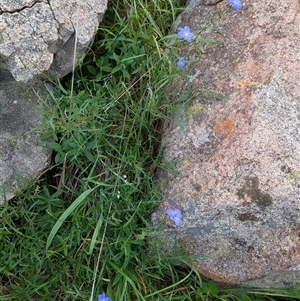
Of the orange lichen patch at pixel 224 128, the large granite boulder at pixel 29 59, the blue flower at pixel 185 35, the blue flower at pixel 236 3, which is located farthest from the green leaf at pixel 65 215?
the blue flower at pixel 236 3

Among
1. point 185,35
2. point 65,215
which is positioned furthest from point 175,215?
point 185,35

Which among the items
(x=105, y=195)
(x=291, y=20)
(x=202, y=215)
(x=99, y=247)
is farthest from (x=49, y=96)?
(x=291, y=20)

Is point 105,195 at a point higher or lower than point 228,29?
lower

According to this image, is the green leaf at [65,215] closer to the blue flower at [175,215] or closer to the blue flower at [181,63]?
the blue flower at [175,215]

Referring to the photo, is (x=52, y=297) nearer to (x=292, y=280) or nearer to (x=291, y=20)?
(x=292, y=280)

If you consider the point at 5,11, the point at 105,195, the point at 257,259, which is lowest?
the point at 257,259

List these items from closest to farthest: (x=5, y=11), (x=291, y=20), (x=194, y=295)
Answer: (x=5, y=11)
(x=291, y=20)
(x=194, y=295)
